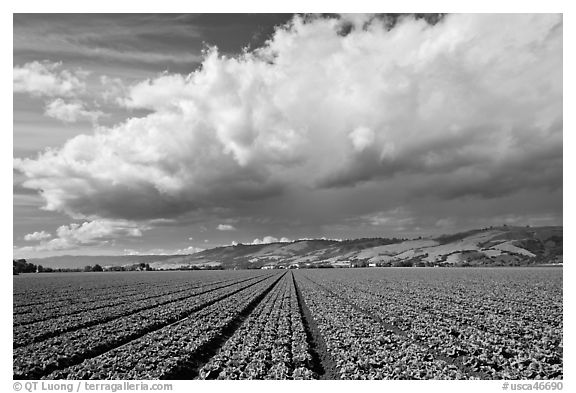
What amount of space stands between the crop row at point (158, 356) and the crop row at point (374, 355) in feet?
20.7

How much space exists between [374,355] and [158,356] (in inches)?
370

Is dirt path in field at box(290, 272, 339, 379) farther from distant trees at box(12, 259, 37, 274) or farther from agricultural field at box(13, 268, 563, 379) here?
distant trees at box(12, 259, 37, 274)

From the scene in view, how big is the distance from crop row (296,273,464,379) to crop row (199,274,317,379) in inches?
56.6

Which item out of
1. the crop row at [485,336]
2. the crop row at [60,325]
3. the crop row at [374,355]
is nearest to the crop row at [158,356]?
the crop row at [374,355]

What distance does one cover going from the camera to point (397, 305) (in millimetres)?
36250

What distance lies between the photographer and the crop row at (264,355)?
14211 mm

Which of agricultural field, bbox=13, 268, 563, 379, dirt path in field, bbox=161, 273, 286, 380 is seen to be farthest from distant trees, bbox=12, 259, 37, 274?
dirt path in field, bbox=161, 273, 286, 380

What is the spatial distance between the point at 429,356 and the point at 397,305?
19339mm

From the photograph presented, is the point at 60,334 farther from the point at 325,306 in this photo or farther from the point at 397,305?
the point at 397,305

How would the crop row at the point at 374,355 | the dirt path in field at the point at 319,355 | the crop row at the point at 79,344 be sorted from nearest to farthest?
the crop row at the point at 374,355
the dirt path in field at the point at 319,355
the crop row at the point at 79,344

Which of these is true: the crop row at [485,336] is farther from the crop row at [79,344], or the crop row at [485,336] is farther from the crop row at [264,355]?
the crop row at [79,344]

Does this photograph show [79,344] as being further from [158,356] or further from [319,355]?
[319,355]

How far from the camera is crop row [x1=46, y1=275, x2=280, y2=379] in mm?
14789

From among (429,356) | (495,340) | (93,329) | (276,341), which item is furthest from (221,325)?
(495,340)
